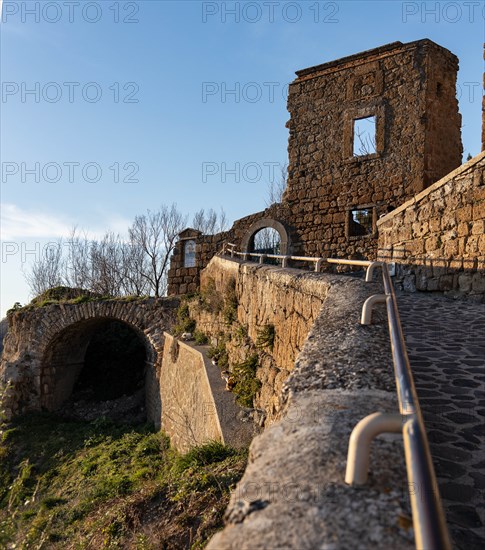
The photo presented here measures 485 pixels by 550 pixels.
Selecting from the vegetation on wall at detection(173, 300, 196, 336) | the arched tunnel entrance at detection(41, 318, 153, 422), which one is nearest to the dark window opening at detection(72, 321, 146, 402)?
the arched tunnel entrance at detection(41, 318, 153, 422)

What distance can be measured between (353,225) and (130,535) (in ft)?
34.4

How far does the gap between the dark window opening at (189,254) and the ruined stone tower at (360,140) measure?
153 inches

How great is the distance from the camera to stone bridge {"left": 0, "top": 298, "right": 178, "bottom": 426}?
12797 mm

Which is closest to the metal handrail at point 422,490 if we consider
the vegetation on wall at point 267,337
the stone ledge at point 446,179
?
the vegetation on wall at point 267,337

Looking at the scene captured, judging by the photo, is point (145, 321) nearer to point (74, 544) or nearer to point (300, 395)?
point (74, 544)

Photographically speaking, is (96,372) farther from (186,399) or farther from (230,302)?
(230,302)

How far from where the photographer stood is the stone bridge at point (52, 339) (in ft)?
42.0

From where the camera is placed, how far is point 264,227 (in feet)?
47.6

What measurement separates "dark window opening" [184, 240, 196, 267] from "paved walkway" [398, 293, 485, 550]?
36.7 feet

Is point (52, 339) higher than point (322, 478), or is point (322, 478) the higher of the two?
point (322, 478)

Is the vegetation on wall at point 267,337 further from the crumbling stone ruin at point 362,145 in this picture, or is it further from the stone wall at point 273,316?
the crumbling stone ruin at point 362,145

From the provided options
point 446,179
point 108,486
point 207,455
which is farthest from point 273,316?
point 446,179

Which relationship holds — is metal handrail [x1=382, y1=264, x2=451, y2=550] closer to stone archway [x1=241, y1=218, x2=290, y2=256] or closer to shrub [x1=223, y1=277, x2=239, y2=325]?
shrub [x1=223, y1=277, x2=239, y2=325]

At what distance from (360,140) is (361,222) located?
7.37 ft
